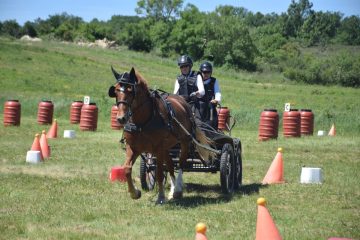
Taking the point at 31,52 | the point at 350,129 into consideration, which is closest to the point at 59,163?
the point at 350,129

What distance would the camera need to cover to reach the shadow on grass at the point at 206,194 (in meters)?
9.98

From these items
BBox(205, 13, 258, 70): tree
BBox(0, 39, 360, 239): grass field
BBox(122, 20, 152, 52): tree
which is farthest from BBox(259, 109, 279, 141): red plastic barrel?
BBox(122, 20, 152, 52): tree

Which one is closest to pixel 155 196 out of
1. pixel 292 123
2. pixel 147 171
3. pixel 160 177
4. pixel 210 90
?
pixel 147 171

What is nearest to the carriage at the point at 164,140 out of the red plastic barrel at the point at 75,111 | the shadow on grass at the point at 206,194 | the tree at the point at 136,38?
the shadow on grass at the point at 206,194

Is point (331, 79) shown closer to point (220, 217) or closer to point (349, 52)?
point (349, 52)

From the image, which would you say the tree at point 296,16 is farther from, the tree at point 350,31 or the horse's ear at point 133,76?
the horse's ear at point 133,76

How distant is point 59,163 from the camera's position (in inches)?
579

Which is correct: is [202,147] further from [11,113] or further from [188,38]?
[188,38]

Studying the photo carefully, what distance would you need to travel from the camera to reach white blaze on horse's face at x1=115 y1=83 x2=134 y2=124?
28.6ft

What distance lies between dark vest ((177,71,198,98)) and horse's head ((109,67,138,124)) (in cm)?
239

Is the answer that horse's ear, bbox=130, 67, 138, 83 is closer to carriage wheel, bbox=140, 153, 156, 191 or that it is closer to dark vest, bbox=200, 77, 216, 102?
carriage wheel, bbox=140, 153, 156, 191

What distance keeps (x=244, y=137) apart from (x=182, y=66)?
14.2 meters

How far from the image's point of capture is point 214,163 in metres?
10.9

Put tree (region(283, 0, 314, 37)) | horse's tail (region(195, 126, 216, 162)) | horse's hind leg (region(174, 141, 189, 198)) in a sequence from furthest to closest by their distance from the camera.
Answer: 1. tree (region(283, 0, 314, 37))
2. horse's tail (region(195, 126, 216, 162))
3. horse's hind leg (region(174, 141, 189, 198))
